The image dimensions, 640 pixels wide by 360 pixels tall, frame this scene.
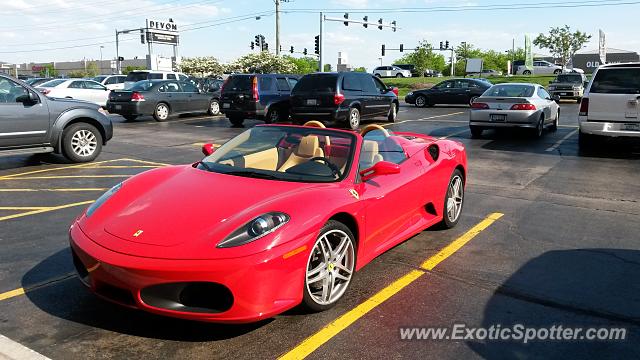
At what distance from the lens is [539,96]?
1400 centimetres

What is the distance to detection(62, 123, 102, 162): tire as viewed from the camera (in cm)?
983

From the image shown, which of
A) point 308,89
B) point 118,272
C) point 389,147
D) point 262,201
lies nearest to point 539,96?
point 308,89

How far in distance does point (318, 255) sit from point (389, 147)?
72.0 inches

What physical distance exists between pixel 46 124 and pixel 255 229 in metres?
7.73

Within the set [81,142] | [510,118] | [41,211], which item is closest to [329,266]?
[41,211]

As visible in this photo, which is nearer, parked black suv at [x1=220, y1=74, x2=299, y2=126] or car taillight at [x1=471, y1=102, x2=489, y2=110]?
car taillight at [x1=471, y1=102, x2=489, y2=110]

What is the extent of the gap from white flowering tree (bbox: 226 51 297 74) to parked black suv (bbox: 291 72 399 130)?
37142 millimetres

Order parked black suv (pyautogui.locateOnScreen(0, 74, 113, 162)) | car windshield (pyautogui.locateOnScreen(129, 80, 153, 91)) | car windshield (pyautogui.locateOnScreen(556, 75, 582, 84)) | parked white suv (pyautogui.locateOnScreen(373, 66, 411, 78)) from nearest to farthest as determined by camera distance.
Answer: parked black suv (pyautogui.locateOnScreen(0, 74, 113, 162)) < car windshield (pyautogui.locateOnScreen(129, 80, 153, 91)) < car windshield (pyautogui.locateOnScreen(556, 75, 582, 84)) < parked white suv (pyautogui.locateOnScreen(373, 66, 411, 78))

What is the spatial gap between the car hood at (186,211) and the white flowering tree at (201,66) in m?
55.5

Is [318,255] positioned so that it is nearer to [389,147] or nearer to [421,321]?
[421,321]

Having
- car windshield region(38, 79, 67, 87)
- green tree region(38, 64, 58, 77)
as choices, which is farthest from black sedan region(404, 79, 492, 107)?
green tree region(38, 64, 58, 77)

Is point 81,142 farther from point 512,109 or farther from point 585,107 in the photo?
point 585,107

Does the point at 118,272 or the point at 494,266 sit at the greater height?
the point at 118,272

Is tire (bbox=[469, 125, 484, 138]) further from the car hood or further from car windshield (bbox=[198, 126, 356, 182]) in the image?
the car hood
